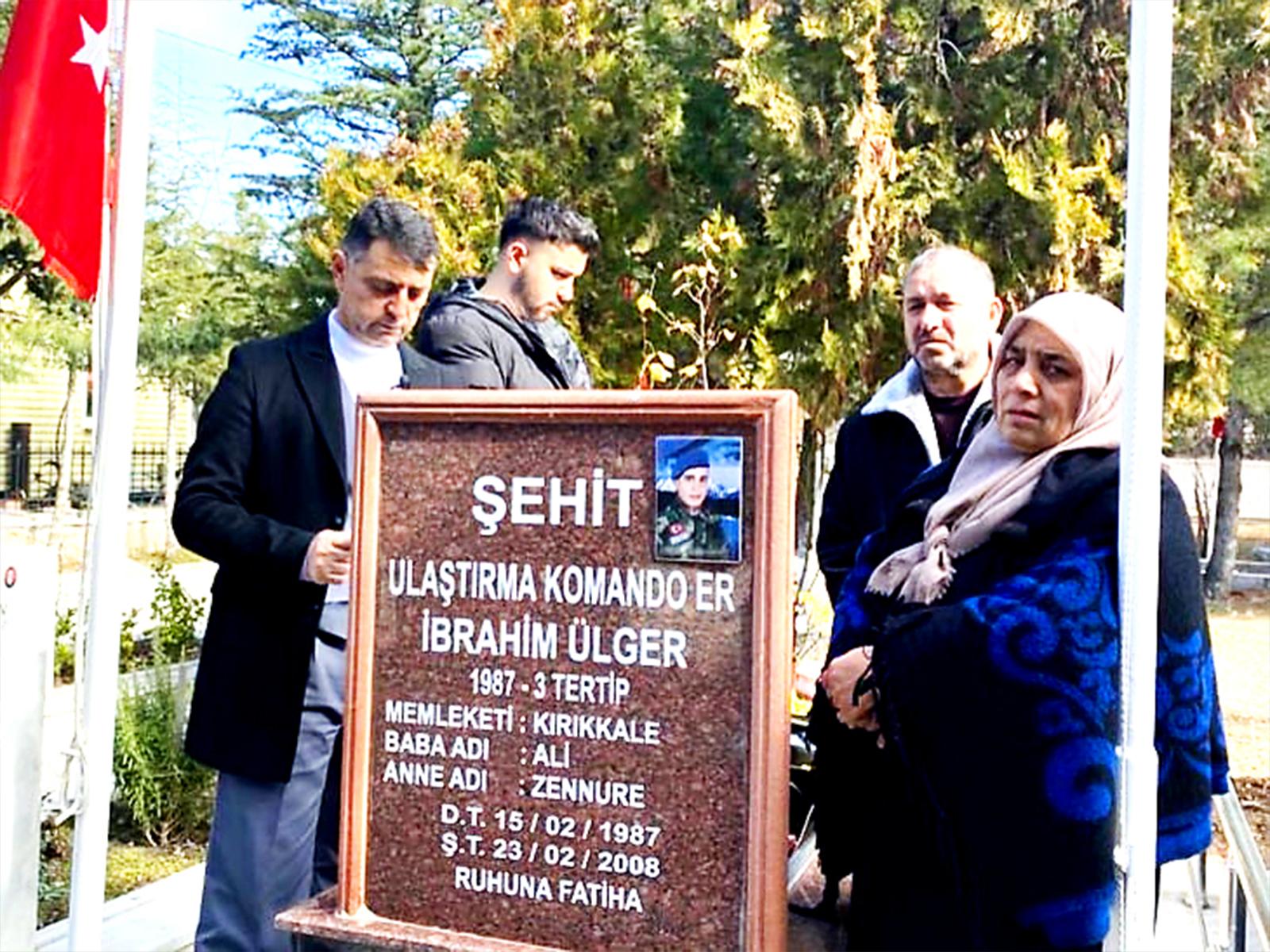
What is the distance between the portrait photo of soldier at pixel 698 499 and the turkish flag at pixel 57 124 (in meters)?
1.43

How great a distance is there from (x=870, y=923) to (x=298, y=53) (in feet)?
71.3

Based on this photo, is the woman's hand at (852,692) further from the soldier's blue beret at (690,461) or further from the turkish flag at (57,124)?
the turkish flag at (57,124)

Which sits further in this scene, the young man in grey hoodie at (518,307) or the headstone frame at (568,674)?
the young man in grey hoodie at (518,307)

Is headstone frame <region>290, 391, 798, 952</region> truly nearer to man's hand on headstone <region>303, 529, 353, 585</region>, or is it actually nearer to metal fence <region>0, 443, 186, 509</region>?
man's hand on headstone <region>303, 529, 353, 585</region>

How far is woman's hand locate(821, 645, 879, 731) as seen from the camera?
74.4 inches

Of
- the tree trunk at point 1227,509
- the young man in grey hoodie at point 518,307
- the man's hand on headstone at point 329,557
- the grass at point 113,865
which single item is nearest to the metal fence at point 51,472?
the tree trunk at point 1227,509

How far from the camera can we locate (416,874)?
2.08 m

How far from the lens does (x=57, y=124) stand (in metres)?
2.71

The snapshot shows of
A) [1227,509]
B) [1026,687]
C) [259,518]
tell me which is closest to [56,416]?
[1227,509]

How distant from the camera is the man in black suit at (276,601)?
2705 mm

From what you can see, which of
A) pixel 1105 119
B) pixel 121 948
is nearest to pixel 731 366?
pixel 1105 119

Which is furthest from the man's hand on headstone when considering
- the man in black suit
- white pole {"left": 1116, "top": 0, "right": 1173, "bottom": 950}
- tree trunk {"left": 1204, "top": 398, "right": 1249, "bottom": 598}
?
tree trunk {"left": 1204, "top": 398, "right": 1249, "bottom": 598}

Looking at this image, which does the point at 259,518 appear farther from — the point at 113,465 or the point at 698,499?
the point at 698,499

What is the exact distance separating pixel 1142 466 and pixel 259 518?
1.65m
